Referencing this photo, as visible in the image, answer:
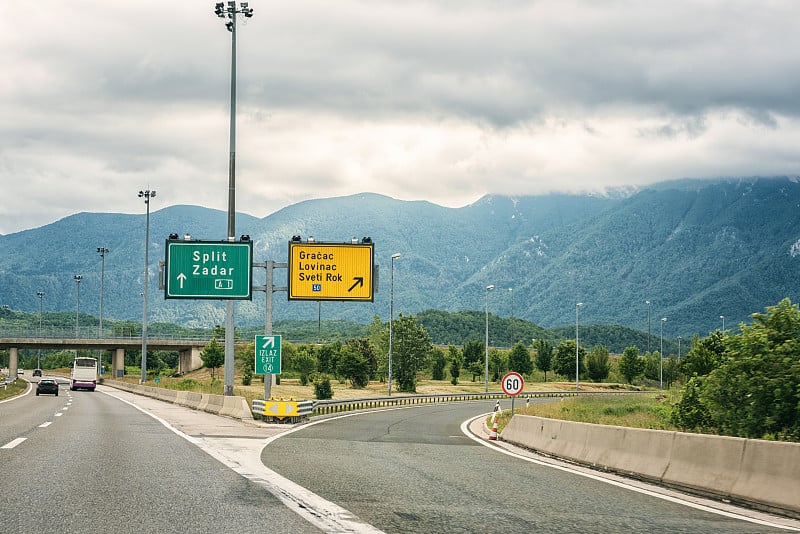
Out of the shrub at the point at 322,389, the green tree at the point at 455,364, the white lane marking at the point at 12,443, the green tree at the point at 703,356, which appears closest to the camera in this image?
the white lane marking at the point at 12,443

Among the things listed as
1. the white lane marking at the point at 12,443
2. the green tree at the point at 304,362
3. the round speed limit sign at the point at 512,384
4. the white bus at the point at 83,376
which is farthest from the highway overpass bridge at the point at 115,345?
the white lane marking at the point at 12,443

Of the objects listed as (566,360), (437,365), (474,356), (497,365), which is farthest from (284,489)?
(474,356)

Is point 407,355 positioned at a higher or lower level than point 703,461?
lower

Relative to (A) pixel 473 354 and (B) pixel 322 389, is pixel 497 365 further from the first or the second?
(B) pixel 322 389

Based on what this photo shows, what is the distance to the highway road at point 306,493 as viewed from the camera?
29.0 feet

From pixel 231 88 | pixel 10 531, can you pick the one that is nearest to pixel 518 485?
pixel 10 531

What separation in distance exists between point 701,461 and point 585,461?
4480 millimetres

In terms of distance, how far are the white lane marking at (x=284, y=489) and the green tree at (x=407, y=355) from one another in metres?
72.1

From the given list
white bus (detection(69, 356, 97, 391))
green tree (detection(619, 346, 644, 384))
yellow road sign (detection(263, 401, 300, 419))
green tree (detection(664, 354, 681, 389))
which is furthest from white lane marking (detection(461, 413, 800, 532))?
green tree (detection(664, 354, 681, 389))

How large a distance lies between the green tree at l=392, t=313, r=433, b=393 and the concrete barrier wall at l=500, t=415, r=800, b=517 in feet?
244

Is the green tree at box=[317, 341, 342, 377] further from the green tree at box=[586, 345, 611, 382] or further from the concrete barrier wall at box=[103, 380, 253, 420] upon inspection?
the concrete barrier wall at box=[103, 380, 253, 420]

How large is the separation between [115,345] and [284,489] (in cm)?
11135

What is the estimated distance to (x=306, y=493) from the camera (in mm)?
11047

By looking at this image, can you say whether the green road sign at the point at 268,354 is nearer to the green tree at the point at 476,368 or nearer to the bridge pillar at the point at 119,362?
the bridge pillar at the point at 119,362
